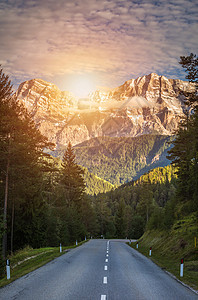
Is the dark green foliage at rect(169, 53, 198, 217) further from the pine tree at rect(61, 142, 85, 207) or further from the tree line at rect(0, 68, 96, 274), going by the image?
the pine tree at rect(61, 142, 85, 207)

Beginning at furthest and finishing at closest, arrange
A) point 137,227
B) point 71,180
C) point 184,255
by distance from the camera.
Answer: point 137,227
point 71,180
point 184,255

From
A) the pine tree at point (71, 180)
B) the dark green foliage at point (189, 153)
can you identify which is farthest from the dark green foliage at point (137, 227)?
the dark green foliage at point (189, 153)

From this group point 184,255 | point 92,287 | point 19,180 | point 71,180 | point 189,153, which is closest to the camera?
point 92,287

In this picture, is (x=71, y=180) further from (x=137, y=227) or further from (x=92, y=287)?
(x=137, y=227)

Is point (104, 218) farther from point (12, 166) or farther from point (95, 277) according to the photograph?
point (95, 277)

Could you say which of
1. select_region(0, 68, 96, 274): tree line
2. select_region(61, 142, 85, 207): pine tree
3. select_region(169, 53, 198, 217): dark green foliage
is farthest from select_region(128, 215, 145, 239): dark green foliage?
select_region(0, 68, 96, 274): tree line

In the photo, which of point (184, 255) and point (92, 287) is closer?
point (92, 287)

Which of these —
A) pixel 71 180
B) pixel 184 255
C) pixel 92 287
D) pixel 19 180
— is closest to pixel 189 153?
pixel 184 255

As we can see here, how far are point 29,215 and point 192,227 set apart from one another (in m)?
18.3

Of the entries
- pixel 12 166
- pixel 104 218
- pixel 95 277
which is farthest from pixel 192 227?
pixel 104 218

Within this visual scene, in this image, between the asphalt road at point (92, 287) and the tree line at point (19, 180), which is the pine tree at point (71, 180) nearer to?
the tree line at point (19, 180)

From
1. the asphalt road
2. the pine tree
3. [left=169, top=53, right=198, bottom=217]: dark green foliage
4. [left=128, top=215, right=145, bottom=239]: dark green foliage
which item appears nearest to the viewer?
the asphalt road

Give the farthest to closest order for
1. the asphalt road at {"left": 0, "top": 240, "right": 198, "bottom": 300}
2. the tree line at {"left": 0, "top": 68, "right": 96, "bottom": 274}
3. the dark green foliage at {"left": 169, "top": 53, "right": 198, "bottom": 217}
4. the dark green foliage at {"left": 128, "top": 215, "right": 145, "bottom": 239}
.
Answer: the dark green foliage at {"left": 128, "top": 215, "right": 145, "bottom": 239} → the tree line at {"left": 0, "top": 68, "right": 96, "bottom": 274} → the dark green foliage at {"left": 169, "top": 53, "right": 198, "bottom": 217} → the asphalt road at {"left": 0, "top": 240, "right": 198, "bottom": 300}

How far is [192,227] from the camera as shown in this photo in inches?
1082
